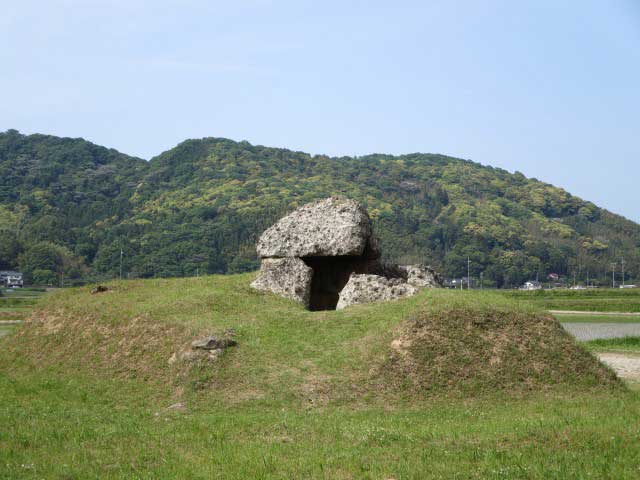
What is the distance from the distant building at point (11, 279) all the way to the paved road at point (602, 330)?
9061 cm

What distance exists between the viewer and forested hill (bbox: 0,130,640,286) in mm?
119312

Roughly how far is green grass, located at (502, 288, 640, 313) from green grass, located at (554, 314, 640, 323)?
2084mm

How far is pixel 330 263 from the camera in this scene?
2895 cm

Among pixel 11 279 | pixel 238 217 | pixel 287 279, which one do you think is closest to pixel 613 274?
pixel 238 217

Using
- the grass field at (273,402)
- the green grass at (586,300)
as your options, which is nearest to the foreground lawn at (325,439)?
the grass field at (273,402)

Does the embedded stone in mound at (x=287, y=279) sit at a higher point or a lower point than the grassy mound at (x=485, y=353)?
higher

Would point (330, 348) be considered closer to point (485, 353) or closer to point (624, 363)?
point (485, 353)

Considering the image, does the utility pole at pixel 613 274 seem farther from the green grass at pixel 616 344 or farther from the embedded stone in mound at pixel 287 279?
the embedded stone in mound at pixel 287 279

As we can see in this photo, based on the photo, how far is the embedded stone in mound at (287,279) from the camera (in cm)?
2567

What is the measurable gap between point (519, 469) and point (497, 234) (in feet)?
467

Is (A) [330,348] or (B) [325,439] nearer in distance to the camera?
(B) [325,439]

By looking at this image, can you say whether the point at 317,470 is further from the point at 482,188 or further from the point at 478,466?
the point at 482,188

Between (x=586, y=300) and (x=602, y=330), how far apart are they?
3239 centimetres

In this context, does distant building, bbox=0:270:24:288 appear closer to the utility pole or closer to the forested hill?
the forested hill
